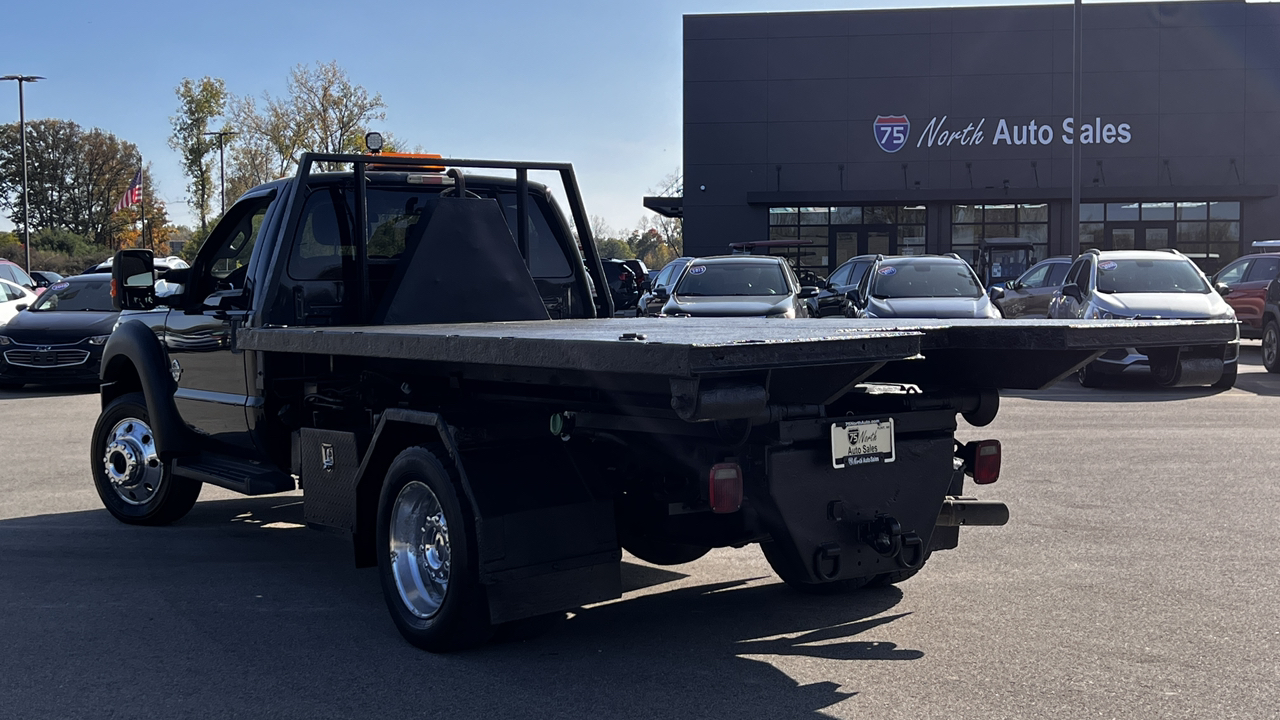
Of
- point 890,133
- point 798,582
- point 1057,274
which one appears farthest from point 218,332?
point 890,133

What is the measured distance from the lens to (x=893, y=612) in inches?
216

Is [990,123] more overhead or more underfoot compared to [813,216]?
more overhead

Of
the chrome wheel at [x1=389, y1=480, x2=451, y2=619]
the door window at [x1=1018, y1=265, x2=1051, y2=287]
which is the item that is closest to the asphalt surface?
the chrome wheel at [x1=389, y1=480, x2=451, y2=619]

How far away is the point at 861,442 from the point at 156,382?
4.59 metres

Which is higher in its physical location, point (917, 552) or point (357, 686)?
point (917, 552)

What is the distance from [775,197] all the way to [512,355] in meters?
34.4

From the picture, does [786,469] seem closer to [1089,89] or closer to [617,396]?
[617,396]

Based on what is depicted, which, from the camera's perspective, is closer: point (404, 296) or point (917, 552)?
point (917, 552)

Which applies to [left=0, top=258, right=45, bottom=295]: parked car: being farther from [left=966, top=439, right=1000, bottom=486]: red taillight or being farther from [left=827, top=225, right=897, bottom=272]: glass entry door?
[left=827, top=225, right=897, bottom=272]: glass entry door

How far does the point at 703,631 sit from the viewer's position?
5.21 meters

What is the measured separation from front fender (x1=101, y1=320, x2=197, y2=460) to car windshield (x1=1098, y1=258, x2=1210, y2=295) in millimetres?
12359

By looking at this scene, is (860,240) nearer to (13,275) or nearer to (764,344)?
(13,275)

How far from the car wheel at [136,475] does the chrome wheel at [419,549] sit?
9.07 feet

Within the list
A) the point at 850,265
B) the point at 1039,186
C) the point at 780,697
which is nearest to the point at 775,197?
the point at 1039,186
